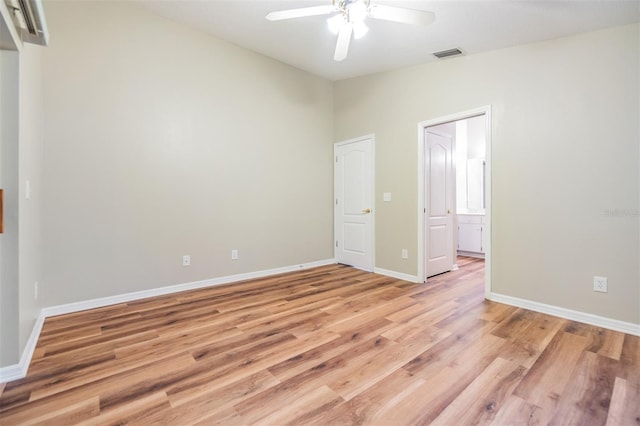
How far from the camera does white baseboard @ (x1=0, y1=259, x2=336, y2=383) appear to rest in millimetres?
1709

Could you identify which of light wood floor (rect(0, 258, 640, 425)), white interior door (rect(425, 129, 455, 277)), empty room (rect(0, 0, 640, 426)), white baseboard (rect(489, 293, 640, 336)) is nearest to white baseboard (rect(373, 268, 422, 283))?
empty room (rect(0, 0, 640, 426))

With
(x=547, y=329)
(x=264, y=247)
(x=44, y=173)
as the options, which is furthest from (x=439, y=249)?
(x=44, y=173)

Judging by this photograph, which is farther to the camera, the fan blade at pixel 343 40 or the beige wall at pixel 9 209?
the fan blade at pixel 343 40

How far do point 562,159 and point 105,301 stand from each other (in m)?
4.67

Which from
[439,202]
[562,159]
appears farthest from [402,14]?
[439,202]

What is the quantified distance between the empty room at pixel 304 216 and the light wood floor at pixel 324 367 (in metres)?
0.02

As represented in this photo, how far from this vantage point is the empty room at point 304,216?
65.1 inches

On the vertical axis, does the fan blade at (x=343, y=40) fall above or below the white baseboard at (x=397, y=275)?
above

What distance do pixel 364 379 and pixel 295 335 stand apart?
740 millimetres

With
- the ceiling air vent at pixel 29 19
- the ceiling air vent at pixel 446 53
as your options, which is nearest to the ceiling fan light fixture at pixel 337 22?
the ceiling air vent at pixel 446 53

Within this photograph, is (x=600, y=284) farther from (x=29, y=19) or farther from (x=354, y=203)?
(x=29, y=19)

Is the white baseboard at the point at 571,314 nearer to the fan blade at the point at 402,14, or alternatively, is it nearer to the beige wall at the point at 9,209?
the fan blade at the point at 402,14

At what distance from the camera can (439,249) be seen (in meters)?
A: 4.22

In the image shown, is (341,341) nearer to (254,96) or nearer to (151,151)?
(151,151)
